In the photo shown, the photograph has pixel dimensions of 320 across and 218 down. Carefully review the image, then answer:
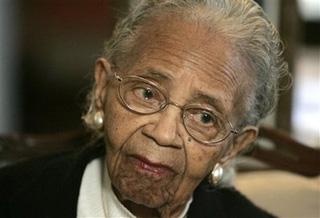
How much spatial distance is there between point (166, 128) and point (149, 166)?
9cm

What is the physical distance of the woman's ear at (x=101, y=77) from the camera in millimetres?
1431

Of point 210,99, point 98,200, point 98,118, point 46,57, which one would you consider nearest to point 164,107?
point 210,99

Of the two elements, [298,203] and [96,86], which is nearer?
[96,86]

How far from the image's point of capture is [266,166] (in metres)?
2.18

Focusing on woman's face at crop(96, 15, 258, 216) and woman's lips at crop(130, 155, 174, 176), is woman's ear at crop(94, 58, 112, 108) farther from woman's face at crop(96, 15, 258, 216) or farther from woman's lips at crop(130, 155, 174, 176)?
woman's lips at crop(130, 155, 174, 176)

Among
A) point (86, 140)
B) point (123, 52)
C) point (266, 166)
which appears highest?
point (123, 52)

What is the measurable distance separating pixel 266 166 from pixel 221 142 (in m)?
0.86

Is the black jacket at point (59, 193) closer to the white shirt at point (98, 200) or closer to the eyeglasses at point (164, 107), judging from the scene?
the white shirt at point (98, 200)

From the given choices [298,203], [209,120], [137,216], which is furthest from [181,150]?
[298,203]

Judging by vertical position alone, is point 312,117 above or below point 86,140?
below

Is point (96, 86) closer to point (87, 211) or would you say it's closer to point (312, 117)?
point (87, 211)

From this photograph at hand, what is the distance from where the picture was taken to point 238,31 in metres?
1.33

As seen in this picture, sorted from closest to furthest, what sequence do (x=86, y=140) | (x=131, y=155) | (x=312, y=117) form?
(x=131, y=155), (x=86, y=140), (x=312, y=117)

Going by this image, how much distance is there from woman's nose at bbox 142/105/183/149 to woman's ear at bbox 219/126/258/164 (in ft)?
0.77
